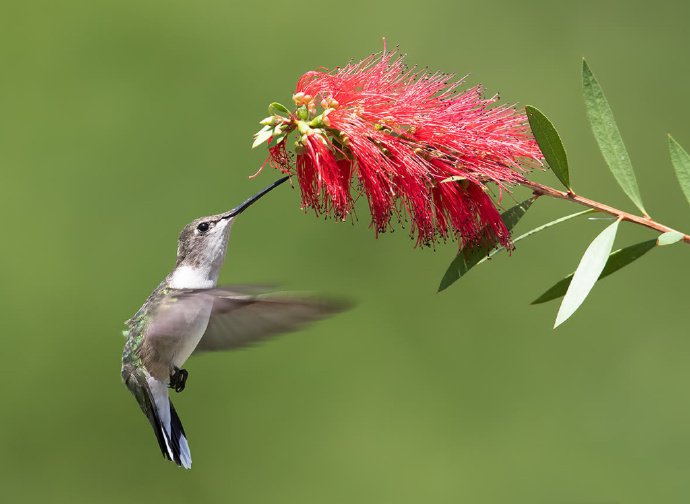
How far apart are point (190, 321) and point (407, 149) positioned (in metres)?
0.53

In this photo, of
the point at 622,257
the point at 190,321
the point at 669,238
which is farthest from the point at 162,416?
the point at 669,238

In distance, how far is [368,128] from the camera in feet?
4.45

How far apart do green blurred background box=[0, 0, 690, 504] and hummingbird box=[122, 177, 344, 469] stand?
160cm

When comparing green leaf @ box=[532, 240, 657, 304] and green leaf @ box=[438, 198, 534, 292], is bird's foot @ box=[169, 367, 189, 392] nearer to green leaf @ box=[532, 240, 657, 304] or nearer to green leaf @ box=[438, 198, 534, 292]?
green leaf @ box=[438, 198, 534, 292]

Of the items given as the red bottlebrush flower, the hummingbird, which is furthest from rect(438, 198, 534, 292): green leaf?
the hummingbird

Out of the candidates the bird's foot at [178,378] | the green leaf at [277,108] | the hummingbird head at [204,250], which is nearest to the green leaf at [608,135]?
the green leaf at [277,108]

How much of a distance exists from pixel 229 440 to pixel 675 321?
160 centimetres

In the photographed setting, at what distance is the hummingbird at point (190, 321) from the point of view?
5.10ft

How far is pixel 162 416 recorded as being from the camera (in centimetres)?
180

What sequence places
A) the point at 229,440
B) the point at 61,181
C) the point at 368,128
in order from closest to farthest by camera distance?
the point at 368,128 → the point at 229,440 → the point at 61,181

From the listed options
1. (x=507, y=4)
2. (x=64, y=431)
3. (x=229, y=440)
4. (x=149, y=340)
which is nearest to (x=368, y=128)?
(x=149, y=340)

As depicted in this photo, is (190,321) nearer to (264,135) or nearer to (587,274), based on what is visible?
(264,135)

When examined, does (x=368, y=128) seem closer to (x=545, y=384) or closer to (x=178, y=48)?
(x=545, y=384)

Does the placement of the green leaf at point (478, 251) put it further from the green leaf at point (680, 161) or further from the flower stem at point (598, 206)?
the green leaf at point (680, 161)
